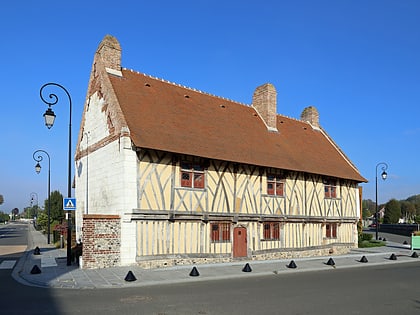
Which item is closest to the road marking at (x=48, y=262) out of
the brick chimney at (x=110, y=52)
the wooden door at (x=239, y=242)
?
the wooden door at (x=239, y=242)

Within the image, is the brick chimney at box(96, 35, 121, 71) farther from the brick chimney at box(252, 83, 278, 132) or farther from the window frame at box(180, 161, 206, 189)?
the brick chimney at box(252, 83, 278, 132)

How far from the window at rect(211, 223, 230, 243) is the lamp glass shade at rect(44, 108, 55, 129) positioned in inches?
301

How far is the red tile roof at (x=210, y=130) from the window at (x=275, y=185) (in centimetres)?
85

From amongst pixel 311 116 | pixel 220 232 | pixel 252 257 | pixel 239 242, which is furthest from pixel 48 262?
pixel 311 116

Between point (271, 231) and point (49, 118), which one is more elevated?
point (49, 118)

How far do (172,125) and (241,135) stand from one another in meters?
4.37

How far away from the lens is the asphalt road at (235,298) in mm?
8125

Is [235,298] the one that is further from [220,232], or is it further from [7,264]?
[7,264]

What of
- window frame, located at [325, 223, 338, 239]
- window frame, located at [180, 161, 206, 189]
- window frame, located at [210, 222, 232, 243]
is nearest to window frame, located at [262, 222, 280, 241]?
window frame, located at [210, 222, 232, 243]

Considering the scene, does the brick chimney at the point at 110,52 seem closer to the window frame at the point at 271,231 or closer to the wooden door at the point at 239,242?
the wooden door at the point at 239,242

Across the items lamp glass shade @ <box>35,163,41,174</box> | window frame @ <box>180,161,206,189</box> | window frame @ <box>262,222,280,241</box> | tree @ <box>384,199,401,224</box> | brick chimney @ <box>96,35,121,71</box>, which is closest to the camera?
window frame @ <box>180,161,206,189</box>

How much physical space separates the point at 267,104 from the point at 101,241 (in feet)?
42.8

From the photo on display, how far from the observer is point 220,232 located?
57.1 ft

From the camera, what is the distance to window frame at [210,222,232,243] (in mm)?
17111
